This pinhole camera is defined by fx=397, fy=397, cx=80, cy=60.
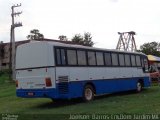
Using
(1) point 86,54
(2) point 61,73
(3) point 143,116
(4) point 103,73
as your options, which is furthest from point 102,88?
(3) point 143,116

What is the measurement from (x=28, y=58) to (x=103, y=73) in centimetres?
481

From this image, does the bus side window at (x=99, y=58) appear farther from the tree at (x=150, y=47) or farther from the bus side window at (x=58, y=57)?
the tree at (x=150, y=47)

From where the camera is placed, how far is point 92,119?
41.1ft

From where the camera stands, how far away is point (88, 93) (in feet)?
65.5

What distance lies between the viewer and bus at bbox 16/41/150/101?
1769cm

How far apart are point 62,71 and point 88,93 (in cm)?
256

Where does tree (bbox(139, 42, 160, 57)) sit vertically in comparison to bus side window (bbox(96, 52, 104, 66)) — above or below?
above

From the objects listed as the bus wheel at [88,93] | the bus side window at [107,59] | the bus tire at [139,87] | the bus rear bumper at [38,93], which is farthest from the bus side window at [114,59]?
the bus rear bumper at [38,93]

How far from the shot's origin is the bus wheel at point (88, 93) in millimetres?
19561

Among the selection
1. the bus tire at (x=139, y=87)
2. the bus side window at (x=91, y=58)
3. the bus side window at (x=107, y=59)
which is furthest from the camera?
the bus tire at (x=139, y=87)

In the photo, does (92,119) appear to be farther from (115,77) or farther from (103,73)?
(115,77)

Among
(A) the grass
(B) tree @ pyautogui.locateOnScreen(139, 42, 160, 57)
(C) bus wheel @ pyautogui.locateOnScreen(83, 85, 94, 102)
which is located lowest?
(A) the grass

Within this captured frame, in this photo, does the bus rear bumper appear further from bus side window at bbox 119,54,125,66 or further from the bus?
bus side window at bbox 119,54,125,66

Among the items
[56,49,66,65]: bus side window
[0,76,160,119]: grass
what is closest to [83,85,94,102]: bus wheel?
[0,76,160,119]: grass
